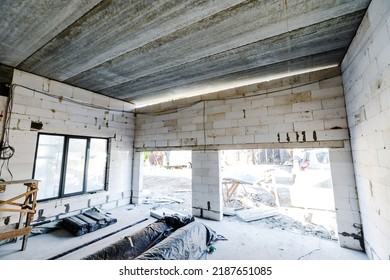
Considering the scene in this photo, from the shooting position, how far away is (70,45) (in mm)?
2525

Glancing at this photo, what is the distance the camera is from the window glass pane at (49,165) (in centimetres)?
358

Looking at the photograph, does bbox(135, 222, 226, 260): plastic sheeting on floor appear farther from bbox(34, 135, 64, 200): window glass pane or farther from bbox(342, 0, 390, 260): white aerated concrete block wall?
bbox(34, 135, 64, 200): window glass pane

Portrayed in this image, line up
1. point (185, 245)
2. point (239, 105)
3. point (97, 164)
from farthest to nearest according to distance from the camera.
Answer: point (97, 164) < point (239, 105) < point (185, 245)

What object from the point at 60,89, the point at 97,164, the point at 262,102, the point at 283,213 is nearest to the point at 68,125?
the point at 60,89

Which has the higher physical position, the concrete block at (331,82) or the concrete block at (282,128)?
the concrete block at (331,82)

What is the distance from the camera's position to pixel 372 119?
2035mm

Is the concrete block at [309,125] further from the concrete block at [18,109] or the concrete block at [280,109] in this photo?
the concrete block at [18,109]

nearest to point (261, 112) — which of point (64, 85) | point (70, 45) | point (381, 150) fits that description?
point (381, 150)

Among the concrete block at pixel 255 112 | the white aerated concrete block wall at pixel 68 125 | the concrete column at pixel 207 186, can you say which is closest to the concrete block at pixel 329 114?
the concrete block at pixel 255 112

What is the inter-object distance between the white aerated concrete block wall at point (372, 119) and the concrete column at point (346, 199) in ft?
0.37

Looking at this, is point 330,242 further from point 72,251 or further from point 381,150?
point 72,251

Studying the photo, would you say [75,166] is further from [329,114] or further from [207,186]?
[329,114]

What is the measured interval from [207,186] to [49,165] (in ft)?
11.3

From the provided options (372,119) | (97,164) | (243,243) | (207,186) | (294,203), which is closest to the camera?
(372,119)
